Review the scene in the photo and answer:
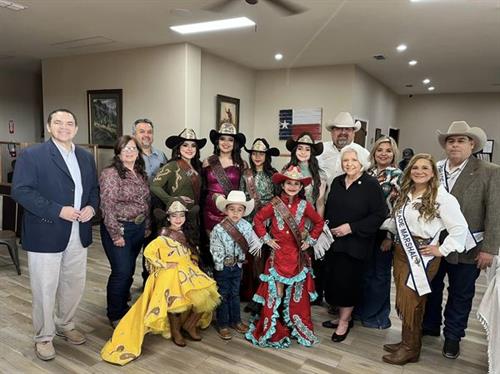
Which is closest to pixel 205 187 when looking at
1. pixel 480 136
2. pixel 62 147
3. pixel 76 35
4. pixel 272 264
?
pixel 272 264

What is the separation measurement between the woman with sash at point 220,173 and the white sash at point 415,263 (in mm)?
1241

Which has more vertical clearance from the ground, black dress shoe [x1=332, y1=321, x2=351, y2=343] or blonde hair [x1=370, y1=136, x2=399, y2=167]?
blonde hair [x1=370, y1=136, x2=399, y2=167]

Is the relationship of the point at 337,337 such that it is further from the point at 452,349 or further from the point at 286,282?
the point at 452,349

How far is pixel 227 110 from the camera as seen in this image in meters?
6.41

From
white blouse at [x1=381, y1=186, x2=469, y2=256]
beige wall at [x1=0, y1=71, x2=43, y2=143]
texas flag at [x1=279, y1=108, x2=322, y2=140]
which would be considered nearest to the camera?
white blouse at [x1=381, y1=186, x2=469, y2=256]

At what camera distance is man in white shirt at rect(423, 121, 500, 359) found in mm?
2227

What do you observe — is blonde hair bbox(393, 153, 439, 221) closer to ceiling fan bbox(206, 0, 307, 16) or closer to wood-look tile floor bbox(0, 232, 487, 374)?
wood-look tile floor bbox(0, 232, 487, 374)

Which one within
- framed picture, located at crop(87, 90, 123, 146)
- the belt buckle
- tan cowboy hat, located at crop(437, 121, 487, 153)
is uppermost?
framed picture, located at crop(87, 90, 123, 146)

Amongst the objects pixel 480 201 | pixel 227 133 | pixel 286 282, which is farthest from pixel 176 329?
pixel 480 201

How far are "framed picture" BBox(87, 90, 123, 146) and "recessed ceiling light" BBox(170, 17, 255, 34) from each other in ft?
6.18

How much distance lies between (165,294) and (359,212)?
1.38 metres

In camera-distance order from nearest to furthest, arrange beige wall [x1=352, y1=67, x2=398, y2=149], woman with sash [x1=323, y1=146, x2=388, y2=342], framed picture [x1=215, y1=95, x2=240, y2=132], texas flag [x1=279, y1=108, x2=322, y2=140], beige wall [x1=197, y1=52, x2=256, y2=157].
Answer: woman with sash [x1=323, y1=146, x2=388, y2=342]
beige wall [x1=197, y1=52, x2=256, y2=157]
framed picture [x1=215, y1=95, x2=240, y2=132]
beige wall [x1=352, y1=67, x2=398, y2=149]
texas flag [x1=279, y1=108, x2=322, y2=140]

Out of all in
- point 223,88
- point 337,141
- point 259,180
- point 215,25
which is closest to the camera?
point 259,180

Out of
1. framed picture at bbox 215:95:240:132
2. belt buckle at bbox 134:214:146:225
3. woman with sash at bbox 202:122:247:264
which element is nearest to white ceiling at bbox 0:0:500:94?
framed picture at bbox 215:95:240:132
